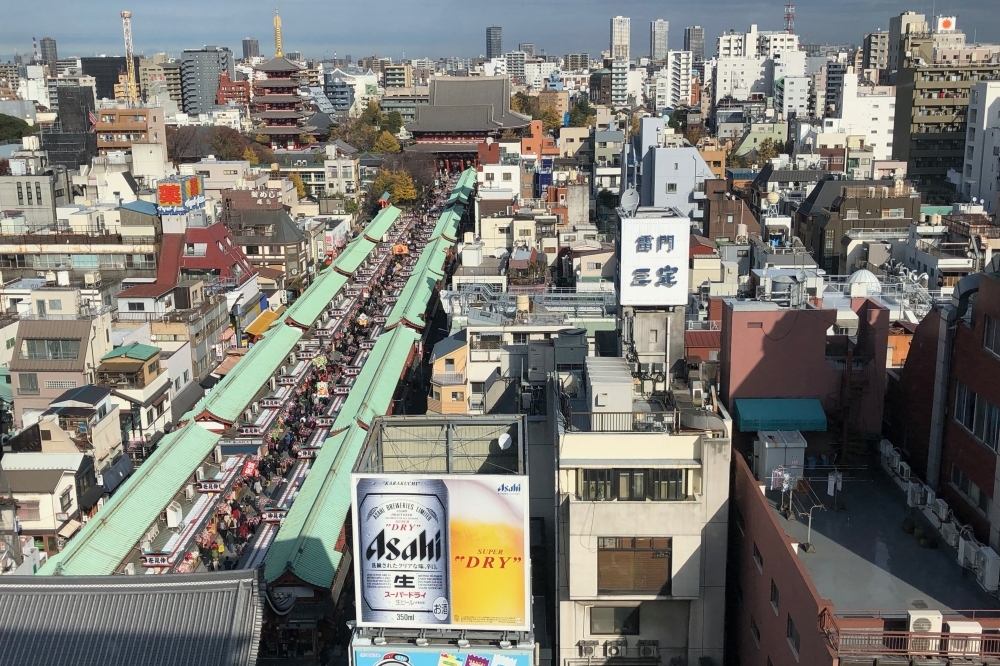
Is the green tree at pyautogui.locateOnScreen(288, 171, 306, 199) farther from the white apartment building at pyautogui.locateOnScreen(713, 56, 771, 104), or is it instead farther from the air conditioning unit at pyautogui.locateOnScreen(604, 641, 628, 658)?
the white apartment building at pyautogui.locateOnScreen(713, 56, 771, 104)

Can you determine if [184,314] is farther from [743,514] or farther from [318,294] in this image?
[743,514]

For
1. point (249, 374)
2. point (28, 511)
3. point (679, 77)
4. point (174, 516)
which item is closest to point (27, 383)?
point (28, 511)

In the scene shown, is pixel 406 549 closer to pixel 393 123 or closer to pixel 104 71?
pixel 393 123

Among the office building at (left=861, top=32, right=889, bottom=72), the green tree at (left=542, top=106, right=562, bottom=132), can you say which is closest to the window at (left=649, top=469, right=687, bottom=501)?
the green tree at (left=542, top=106, right=562, bottom=132)

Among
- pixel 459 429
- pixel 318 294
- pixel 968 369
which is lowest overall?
pixel 318 294

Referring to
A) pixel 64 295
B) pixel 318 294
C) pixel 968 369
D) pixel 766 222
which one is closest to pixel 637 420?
pixel 968 369

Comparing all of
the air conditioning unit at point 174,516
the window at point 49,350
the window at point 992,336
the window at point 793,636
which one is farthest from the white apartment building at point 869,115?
the window at point 793,636
